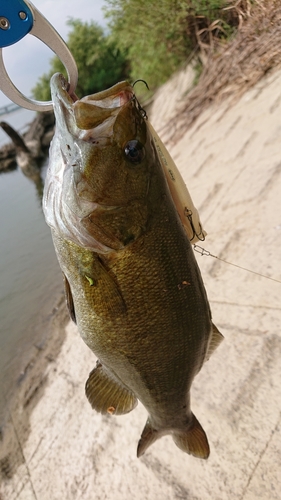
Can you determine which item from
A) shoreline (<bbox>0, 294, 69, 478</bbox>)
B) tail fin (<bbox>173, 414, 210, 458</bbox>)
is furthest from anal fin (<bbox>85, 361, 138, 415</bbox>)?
shoreline (<bbox>0, 294, 69, 478</bbox>)

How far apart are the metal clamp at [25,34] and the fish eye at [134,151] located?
0.33m

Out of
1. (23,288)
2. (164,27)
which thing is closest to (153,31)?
(164,27)

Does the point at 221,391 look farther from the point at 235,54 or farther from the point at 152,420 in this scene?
the point at 235,54

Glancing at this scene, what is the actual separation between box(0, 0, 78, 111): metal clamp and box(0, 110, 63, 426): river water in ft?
15.5

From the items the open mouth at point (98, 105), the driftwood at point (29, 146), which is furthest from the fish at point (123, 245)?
the driftwood at point (29, 146)

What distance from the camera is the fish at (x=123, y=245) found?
137 centimetres

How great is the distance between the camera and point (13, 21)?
1348 millimetres

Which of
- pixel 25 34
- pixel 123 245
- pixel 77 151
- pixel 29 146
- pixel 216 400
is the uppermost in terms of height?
pixel 25 34

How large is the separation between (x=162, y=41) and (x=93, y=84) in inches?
533

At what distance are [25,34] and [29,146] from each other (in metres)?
23.1

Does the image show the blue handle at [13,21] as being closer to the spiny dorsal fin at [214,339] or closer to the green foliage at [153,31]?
the spiny dorsal fin at [214,339]

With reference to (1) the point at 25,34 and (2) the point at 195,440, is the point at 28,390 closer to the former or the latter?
(2) the point at 195,440

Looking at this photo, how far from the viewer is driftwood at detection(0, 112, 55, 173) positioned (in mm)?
19750

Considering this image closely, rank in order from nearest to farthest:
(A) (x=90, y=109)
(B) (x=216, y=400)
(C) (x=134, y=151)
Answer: (A) (x=90, y=109)
(C) (x=134, y=151)
(B) (x=216, y=400)
